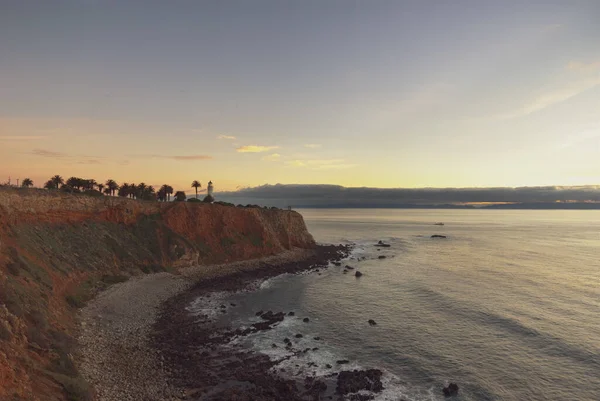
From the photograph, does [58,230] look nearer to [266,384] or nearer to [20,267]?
[20,267]

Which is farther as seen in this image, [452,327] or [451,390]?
[452,327]

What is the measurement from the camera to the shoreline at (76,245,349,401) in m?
22.5

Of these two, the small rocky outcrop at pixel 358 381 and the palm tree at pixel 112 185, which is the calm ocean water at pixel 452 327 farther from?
the palm tree at pixel 112 185

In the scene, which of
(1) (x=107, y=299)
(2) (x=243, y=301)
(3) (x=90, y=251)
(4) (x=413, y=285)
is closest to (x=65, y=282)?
(1) (x=107, y=299)

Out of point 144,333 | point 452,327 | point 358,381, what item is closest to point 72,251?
point 144,333

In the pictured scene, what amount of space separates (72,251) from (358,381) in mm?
42255

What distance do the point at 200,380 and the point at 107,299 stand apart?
68.7ft

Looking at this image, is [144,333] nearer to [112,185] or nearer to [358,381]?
[358,381]

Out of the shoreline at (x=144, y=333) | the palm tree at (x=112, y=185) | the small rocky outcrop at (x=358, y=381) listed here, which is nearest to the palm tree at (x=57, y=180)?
the palm tree at (x=112, y=185)

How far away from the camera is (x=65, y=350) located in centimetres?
2331

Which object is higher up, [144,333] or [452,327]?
[144,333]

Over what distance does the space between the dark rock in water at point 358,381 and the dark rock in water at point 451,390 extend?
15.8 feet

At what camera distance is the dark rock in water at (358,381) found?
2471 centimetres

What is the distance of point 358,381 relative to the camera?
25578 millimetres
